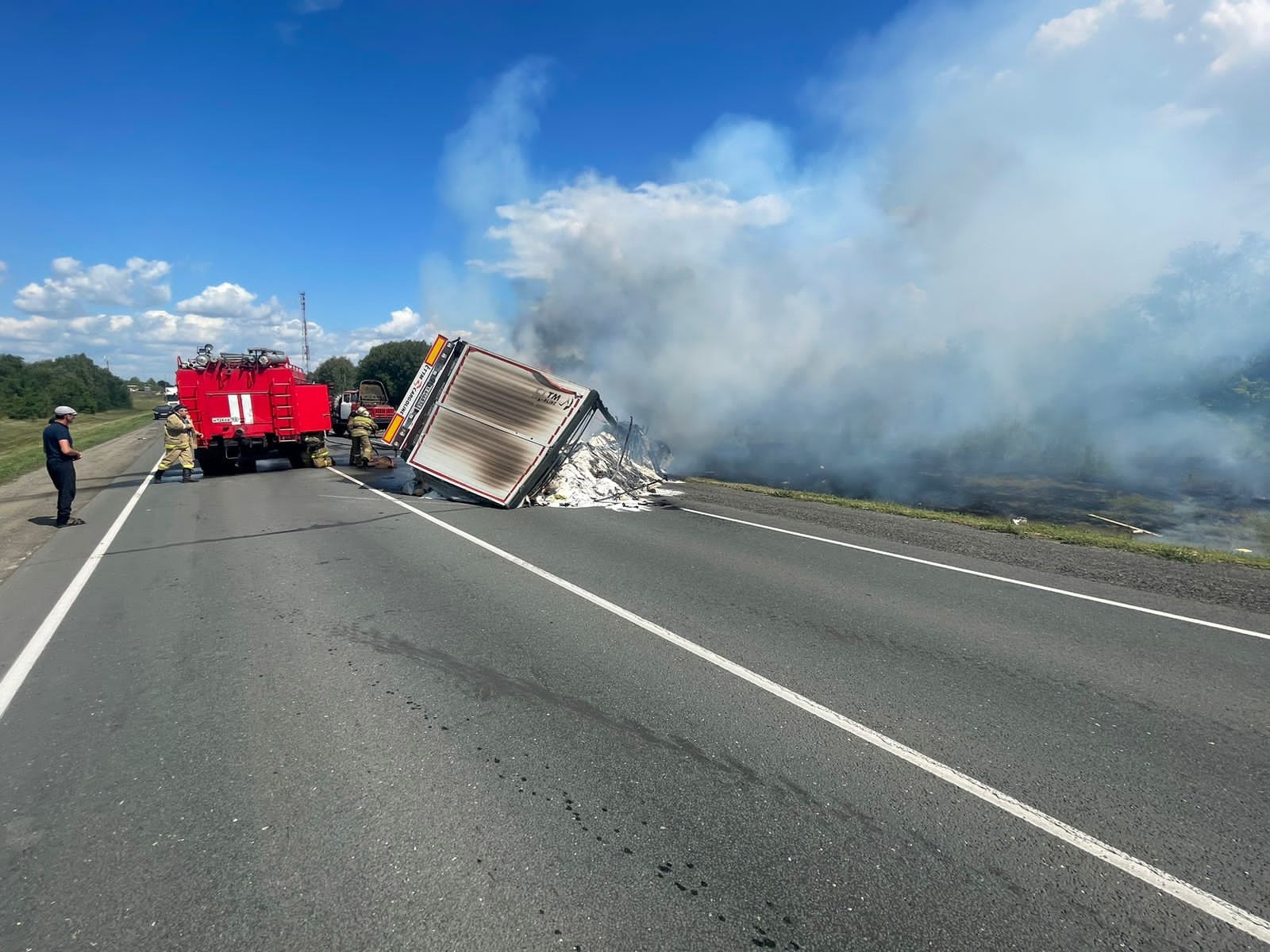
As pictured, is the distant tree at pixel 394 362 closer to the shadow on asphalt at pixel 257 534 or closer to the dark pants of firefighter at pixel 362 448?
the dark pants of firefighter at pixel 362 448

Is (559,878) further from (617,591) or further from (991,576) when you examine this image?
(991,576)

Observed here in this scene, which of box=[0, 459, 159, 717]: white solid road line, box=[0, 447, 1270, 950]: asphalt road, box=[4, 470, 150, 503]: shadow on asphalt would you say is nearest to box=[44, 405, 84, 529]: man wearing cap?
box=[0, 459, 159, 717]: white solid road line

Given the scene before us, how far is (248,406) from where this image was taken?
601 inches

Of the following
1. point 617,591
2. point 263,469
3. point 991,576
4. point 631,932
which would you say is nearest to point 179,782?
point 631,932

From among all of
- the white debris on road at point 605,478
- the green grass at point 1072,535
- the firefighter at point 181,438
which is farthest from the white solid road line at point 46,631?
the green grass at point 1072,535

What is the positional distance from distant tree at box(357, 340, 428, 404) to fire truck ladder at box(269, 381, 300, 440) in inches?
2376

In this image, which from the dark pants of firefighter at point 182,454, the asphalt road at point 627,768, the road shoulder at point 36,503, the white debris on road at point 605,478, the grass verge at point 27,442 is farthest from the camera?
the grass verge at point 27,442

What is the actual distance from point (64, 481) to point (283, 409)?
6432mm

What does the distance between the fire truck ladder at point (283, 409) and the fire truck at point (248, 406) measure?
0.05 ft

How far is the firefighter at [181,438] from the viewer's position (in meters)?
13.7

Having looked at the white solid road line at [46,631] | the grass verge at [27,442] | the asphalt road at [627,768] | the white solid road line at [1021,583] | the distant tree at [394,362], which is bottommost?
the grass verge at [27,442]

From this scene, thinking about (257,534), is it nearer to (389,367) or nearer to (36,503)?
(36,503)

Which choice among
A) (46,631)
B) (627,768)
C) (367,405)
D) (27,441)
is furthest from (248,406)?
(27,441)

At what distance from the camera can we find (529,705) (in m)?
3.84
